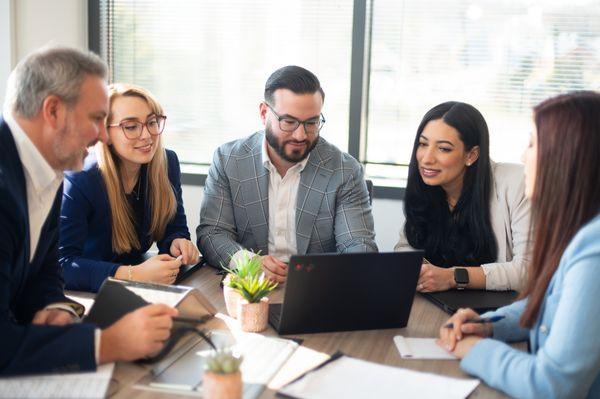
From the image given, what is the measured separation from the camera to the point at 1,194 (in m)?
1.58

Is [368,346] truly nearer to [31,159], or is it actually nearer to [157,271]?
[157,271]

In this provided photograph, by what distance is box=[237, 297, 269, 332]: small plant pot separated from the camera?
5.96 ft

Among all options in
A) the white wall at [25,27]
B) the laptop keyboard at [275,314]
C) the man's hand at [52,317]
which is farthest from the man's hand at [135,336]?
the white wall at [25,27]

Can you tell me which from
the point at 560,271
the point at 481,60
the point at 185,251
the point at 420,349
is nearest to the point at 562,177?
the point at 560,271

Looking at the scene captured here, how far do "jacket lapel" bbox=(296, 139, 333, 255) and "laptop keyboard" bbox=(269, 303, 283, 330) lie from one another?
688 mm

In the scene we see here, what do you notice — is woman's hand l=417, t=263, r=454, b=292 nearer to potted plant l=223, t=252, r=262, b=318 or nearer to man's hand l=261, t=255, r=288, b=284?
man's hand l=261, t=255, r=288, b=284

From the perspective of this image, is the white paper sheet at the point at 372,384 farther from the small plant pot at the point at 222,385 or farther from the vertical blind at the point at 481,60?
the vertical blind at the point at 481,60

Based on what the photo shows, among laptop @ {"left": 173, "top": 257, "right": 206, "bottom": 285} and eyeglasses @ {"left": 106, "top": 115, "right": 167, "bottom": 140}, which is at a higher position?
eyeglasses @ {"left": 106, "top": 115, "right": 167, "bottom": 140}

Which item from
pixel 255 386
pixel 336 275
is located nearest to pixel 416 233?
pixel 336 275

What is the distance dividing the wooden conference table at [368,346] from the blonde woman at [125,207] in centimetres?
30

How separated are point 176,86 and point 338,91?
0.98 meters

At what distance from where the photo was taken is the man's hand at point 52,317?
Result: 5.70 ft

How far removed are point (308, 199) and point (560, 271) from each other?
4.09 ft

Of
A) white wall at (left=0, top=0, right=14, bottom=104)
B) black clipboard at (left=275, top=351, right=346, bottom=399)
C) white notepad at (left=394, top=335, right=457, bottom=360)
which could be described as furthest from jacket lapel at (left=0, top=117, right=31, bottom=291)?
white wall at (left=0, top=0, right=14, bottom=104)
